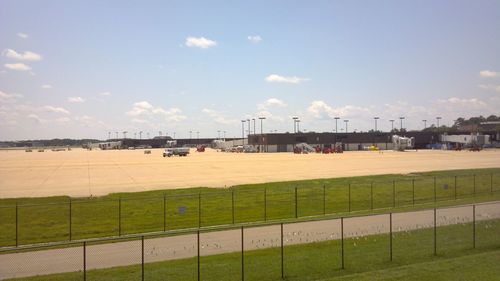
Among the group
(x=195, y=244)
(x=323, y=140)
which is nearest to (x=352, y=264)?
(x=195, y=244)

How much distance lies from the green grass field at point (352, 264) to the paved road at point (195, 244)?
1143mm

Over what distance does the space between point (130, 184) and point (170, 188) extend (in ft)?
26.5

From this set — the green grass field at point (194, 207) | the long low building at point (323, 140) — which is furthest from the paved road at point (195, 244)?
the long low building at point (323, 140)

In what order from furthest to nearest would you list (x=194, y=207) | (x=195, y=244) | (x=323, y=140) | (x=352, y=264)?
(x=323, y=140), (x=194, y=207), (x=195, y=244), (x=352, y=264)

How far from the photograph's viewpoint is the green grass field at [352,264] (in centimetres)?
1792

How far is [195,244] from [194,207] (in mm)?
13357

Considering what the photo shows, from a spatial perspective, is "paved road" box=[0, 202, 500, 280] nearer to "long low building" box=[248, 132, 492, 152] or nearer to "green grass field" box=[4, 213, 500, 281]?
"green grass field" box=[4, 213, 500, 281]

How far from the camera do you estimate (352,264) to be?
19766 mm

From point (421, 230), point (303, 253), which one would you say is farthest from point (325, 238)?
point (421, 230)

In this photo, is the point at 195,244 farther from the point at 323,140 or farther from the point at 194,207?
the point at 323,140

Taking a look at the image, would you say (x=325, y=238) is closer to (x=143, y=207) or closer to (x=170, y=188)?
(x=143, y=207)

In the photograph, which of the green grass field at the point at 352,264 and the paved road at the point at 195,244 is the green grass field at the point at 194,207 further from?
the green grass field at the point at 352,264

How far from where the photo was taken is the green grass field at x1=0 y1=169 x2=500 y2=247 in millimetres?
29859

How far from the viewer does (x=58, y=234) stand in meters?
28.7
